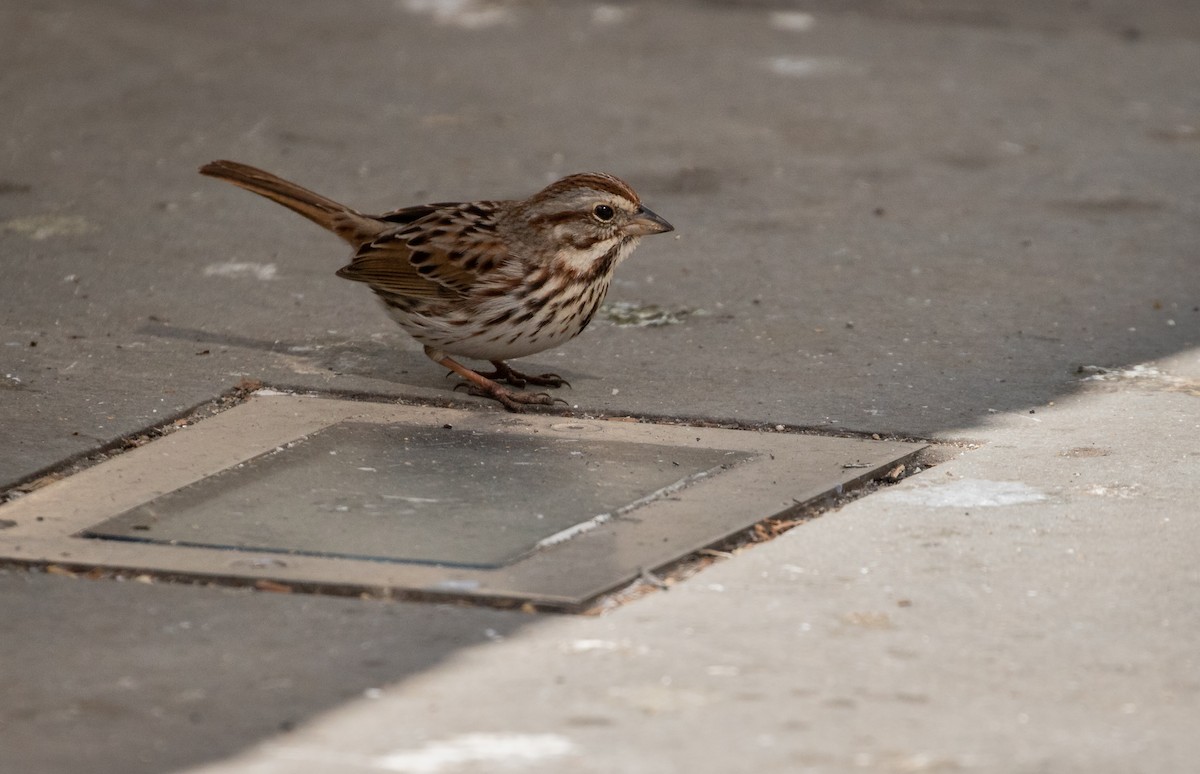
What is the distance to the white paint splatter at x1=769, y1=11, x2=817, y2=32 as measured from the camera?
40.5 feet

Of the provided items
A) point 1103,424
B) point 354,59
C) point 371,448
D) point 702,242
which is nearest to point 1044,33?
point 354,59

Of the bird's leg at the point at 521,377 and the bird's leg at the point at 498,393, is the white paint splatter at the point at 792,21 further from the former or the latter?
the bird's leg at the point at 498,393

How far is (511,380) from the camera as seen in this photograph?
6.16 metres

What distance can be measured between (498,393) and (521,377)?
0.22m

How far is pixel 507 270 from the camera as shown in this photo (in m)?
5.86

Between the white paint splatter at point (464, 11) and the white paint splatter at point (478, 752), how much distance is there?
29.8 ft

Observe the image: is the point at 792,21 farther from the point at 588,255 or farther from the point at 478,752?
the point at 478,752

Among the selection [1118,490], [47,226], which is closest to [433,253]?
[1118,490]

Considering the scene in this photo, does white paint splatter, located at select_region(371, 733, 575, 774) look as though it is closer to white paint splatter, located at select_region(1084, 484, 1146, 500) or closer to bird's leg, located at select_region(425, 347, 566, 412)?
white paint splatter, located at select_region(1084, 484, 1146, 500)

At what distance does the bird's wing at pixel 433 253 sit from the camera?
590cm

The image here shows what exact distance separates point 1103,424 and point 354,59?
6.70m

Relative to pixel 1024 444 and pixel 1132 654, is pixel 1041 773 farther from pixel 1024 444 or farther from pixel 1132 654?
pixel 1024 444

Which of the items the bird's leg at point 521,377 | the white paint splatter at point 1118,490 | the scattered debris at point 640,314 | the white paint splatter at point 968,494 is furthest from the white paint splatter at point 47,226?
the white paint splatter at point 1118,490

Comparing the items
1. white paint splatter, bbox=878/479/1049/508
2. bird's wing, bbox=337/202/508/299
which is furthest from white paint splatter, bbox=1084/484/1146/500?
bird's wing, bbox=337/202/508/299
